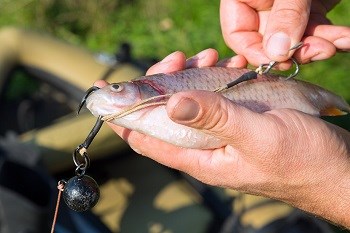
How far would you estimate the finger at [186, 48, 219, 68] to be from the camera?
205cm

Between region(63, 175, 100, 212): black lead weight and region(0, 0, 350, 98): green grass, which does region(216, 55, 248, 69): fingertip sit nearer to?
region(63, 175, 100, 212): black lead weight

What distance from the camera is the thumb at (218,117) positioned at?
1594mm

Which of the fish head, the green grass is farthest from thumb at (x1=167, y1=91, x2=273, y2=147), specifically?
the green grass

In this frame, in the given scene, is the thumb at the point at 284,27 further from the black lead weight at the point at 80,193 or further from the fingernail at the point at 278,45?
the black lead weight at the point at 80,193

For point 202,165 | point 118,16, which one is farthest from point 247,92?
point 118,16

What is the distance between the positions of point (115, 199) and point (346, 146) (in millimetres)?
1591

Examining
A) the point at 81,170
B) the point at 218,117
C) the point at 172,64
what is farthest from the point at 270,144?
the point at 81,170

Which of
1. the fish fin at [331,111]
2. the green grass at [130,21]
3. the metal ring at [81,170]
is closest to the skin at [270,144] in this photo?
the fish fin at [331,111]

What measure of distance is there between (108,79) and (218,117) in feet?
7.33

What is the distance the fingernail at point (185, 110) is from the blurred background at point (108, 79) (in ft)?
4.22

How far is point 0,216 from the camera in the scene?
9.02 ft

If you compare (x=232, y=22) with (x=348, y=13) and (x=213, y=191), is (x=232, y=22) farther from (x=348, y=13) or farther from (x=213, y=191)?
(x=348, y=13)

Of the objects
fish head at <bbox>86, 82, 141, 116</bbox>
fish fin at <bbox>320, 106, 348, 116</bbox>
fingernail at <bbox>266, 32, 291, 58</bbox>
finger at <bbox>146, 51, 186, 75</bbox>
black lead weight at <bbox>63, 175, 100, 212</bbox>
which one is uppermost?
fish head at <bbox>86, 82, 141, 116</bbox>

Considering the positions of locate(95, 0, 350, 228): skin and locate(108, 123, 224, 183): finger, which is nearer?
locate(95, 0, 350, 228): skin
